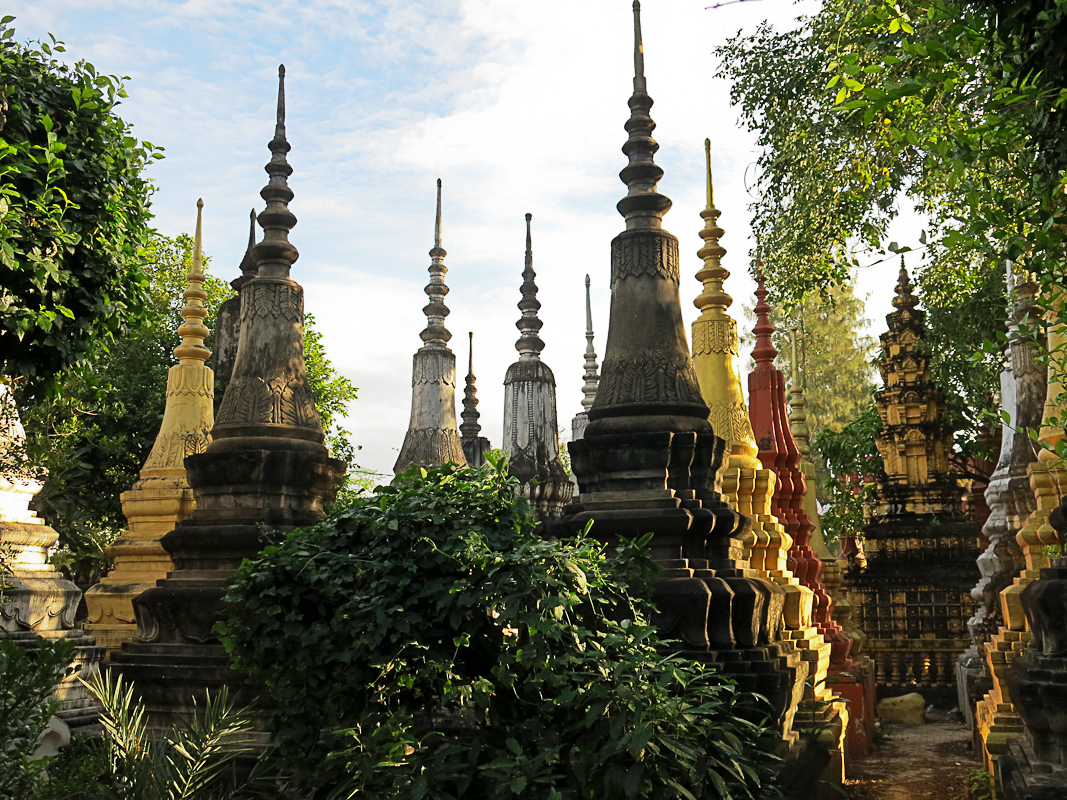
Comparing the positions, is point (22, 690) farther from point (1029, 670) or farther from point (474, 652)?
point (1029, 670)

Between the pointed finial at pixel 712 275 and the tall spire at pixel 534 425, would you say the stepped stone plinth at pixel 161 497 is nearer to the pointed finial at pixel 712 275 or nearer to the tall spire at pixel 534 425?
the pointed finial at pixel 712 275

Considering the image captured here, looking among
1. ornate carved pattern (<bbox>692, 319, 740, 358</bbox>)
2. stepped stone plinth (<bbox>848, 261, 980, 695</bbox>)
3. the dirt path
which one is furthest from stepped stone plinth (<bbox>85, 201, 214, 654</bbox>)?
stepped stone plinth (<bbox>848, 261, 980, 695</bbox>)

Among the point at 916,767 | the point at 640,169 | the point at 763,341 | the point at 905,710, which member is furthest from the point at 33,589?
the point at 905,710

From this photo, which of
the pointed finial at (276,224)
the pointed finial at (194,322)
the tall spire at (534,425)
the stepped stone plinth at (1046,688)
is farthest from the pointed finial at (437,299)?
the stepped stone plinth at (1046,688)

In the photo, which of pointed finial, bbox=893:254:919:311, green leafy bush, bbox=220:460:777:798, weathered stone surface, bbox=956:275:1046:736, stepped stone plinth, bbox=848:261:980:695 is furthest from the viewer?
pointed finial, bbox=893:254:919:311

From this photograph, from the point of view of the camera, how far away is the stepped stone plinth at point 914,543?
17.5 meters

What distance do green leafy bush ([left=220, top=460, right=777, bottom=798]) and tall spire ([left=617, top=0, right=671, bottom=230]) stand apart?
316 centimetres

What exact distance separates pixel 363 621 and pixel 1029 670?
3836 mm

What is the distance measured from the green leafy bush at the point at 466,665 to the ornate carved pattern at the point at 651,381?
211 cm

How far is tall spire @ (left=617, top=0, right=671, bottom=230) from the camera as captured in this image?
291 inches

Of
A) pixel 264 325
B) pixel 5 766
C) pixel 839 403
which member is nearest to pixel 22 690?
pixel 5 766

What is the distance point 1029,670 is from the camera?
554 centimetres

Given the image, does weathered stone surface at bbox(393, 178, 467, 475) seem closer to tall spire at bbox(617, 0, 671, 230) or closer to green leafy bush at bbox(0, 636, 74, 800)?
tall spire at bbox(617, 0, 671, 230)

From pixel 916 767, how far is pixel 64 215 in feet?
32.1
